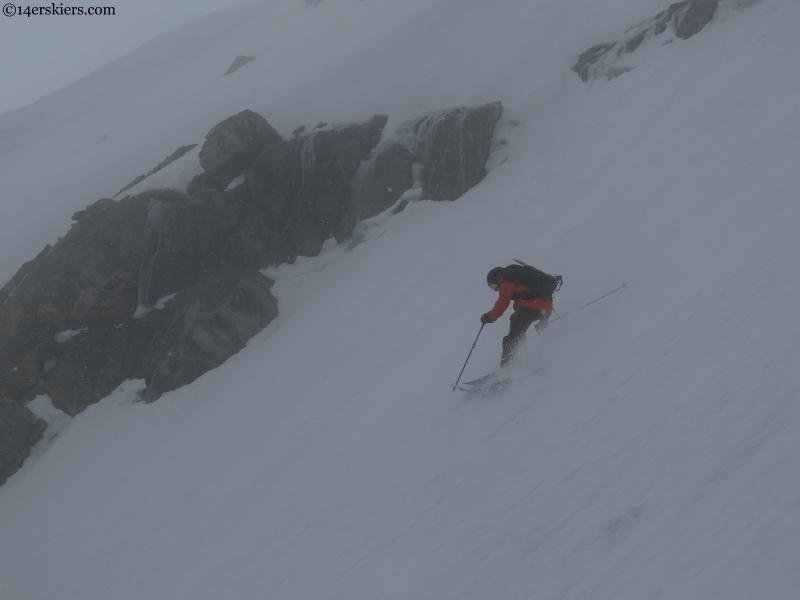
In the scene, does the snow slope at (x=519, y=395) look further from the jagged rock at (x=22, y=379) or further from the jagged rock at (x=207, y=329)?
the jagged rock at (x=22, y=379)

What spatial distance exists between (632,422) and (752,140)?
7.86 meters

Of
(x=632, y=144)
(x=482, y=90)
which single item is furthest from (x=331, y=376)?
(x=482, y=90)

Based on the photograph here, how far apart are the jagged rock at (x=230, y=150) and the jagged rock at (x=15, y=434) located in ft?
30.8

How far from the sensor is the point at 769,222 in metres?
7.65

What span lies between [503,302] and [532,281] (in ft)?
1.77

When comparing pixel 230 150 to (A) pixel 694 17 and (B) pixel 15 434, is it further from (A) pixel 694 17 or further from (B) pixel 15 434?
(A) pixel 694 17

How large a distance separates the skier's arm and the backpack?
0.12 metres

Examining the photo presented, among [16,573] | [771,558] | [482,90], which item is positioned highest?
[482,90]

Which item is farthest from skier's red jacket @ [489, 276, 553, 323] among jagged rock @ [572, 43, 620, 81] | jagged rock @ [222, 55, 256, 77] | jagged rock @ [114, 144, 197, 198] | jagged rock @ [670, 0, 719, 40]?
jagged rock @ [222, 55, 256, 77]

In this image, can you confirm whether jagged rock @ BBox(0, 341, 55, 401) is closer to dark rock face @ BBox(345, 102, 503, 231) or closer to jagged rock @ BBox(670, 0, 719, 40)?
dark rock face @ BBox(345, 102, 503, 231)

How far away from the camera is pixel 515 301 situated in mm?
8375

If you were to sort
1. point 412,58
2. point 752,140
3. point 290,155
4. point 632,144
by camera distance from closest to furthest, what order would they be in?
point 752,140 → point 632,144 → point 290,155 → point 412,58

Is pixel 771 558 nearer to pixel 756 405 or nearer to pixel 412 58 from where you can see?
pixel 756 405

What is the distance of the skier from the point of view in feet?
26.9
